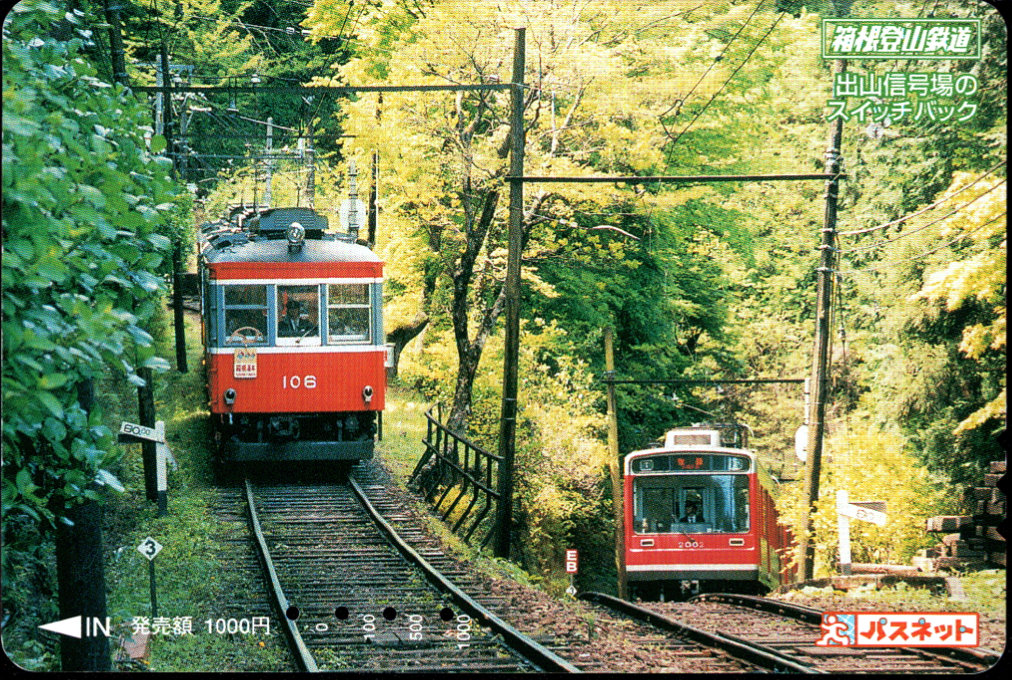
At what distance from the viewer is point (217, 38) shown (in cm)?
655

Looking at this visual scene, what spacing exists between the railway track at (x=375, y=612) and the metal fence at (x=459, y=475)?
0.53 metres

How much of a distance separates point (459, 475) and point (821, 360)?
7.22 feet

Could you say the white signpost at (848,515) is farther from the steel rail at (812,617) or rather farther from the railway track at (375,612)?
the railway track at (375,612)

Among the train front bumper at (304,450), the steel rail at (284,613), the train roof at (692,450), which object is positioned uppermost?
the train roof at (692,450)

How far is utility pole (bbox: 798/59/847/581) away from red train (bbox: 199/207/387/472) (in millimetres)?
3183

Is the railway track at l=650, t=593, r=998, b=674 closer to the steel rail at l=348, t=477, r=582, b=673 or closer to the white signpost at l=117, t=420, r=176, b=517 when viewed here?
the steel rail at l=348, t=477, r=582, b=673

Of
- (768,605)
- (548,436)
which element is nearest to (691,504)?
(768,605)

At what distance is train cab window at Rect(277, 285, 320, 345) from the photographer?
841 cm

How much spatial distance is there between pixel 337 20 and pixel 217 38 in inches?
43.0

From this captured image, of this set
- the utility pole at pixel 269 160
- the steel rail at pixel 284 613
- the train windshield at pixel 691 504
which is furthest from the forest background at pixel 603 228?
the steel rail at pixel 284 613

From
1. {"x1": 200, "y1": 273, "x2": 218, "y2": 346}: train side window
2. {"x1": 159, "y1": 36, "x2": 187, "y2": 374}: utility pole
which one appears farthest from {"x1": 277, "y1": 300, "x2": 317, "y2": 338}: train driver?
{"x1": 159, "y1": 36, "x2": 187, "y2": 374}: utility pole

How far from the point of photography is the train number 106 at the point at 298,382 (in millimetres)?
8656

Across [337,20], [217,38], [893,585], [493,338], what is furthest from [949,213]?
[217,38]

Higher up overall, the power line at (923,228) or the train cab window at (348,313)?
the power line at (923,228)
